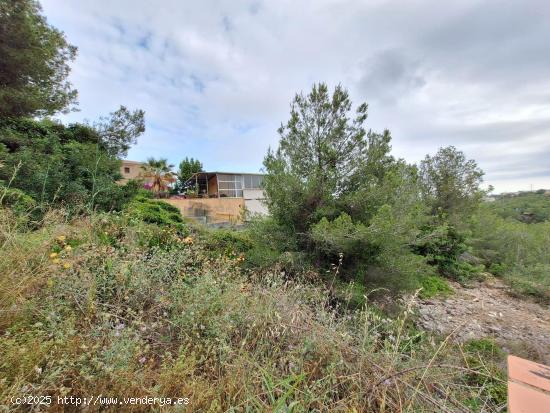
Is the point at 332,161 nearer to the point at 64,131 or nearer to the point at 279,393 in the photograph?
the point at 279,393

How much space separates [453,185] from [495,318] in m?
5.98

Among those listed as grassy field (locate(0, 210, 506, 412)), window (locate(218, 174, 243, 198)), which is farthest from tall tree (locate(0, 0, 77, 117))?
window (locate(218, 174, 243, 198))

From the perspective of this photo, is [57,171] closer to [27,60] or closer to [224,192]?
[27,60]

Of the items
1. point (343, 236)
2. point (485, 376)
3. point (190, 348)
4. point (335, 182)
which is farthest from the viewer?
point (335, 182)

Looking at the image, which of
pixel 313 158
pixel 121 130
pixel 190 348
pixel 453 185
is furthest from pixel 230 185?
pixel 190 348

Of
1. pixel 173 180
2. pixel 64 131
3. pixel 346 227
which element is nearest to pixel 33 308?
pixel 346 227

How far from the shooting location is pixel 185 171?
27594 mm

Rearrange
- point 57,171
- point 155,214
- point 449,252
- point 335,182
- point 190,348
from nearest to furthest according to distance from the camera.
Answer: point 190,348
point 335,182
point 57,171
point 155,214
point 449,252

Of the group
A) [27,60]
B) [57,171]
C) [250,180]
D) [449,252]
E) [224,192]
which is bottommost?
[449,252]

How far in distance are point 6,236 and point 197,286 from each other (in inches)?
70.5

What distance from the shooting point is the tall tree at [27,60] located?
5.65 meters

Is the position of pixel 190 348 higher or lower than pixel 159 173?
lower

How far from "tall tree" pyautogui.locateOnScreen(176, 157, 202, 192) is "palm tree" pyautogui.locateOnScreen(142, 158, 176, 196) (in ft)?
3.07

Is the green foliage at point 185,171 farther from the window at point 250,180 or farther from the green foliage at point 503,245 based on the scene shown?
the green foliage at point 503,245
